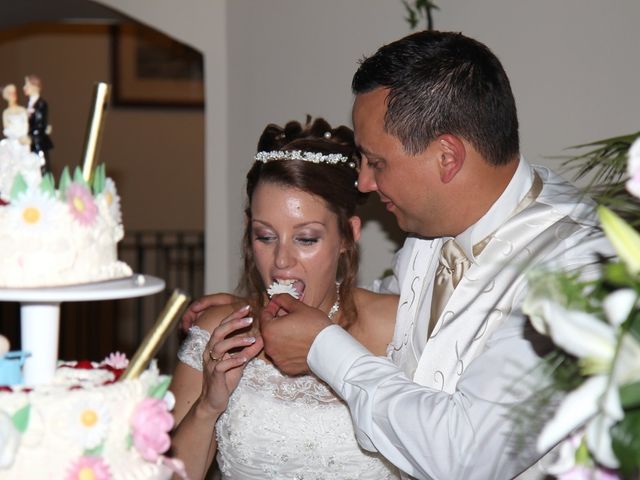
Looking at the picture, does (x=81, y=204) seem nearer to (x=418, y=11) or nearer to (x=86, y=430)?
(x=86, y=430)

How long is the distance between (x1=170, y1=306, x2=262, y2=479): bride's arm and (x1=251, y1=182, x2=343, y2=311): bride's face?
191 mm

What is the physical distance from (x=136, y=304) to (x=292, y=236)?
6.72 metres

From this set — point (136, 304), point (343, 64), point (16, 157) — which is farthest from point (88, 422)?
point (136, 304)

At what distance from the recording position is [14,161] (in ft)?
6.00

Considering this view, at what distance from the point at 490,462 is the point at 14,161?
122 cm

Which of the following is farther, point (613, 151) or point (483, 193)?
point (483, 193)

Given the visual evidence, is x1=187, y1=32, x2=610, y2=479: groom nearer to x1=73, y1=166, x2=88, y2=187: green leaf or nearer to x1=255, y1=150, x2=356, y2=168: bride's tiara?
x1=255, y1=150, x2=356, y2=168: bride's tiara

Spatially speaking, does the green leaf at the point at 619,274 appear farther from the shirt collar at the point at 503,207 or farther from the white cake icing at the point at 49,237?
the shirt collar at the point at 503,207

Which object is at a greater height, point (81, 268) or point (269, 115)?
point (269, 115)

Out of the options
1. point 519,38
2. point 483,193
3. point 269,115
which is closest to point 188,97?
point 269,115

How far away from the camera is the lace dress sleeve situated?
304 cm

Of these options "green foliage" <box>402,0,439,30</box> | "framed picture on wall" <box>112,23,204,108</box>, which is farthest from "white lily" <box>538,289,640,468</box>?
"framed picture on wall" <box>112,23,204,108</box>

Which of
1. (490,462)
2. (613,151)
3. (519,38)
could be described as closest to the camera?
(613,151)

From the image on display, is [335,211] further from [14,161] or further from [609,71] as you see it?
[14,161]
